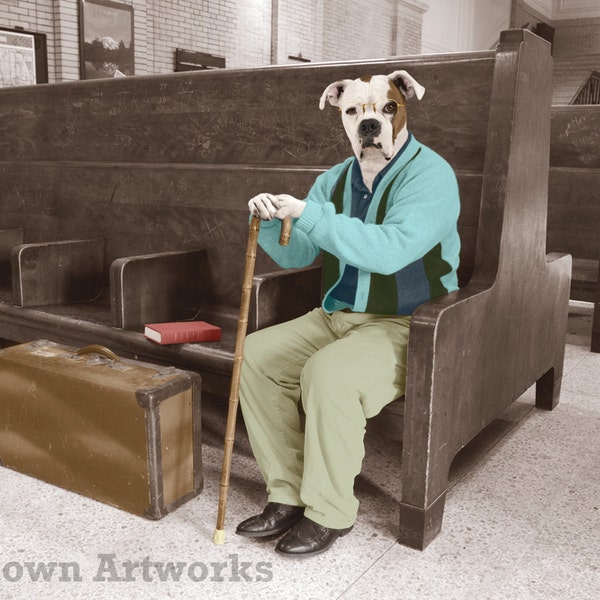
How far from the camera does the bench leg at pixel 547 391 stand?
9.92 feet

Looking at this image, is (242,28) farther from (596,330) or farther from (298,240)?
(298,240)

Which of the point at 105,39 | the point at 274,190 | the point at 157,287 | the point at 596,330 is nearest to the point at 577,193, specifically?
the point at 596,330

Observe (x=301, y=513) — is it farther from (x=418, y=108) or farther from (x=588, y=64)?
(x=588, y=64)

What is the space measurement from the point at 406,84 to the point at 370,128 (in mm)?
203

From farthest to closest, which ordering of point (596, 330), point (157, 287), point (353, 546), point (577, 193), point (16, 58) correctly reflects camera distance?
point (16, 58), point (577, 193), point (596, 330), point (157, 287), point (353, 546)

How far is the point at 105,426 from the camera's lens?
208 centimetres

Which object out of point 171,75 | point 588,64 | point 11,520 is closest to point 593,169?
point 171,75

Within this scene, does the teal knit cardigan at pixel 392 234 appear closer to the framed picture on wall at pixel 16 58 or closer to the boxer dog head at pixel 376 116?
the boxer dog head at pixel 376 116

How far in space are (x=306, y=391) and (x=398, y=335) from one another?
33cm

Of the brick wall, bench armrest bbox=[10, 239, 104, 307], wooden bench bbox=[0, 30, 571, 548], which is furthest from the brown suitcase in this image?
the brick wall

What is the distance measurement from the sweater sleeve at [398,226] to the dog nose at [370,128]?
0.15 metres

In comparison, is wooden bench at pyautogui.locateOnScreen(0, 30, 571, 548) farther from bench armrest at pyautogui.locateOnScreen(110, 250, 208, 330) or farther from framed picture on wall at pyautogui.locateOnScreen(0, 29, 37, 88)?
framed picture on wall at pyautogui.locateOnScreen(0, 29, 37, 88)

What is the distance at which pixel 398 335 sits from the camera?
202 cm

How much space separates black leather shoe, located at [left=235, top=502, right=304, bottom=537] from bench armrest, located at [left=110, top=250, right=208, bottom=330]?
40.8 inches
